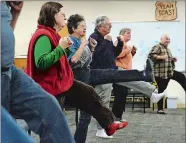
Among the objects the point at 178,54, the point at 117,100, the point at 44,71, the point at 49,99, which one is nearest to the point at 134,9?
A: the point at 178,54

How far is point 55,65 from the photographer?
2283mm

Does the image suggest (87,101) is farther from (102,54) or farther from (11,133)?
(102,54)

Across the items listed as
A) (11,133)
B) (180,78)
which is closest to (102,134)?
(180,78)

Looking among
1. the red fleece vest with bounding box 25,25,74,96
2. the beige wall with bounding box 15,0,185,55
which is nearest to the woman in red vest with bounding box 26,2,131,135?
the red fleece vest with bounding box 25,25,74,96

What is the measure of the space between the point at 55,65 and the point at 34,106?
499 mm

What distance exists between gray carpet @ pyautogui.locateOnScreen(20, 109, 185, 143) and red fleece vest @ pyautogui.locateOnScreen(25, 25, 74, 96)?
96 cm

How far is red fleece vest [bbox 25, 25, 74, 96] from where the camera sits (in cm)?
225

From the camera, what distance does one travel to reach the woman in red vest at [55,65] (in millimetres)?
2197

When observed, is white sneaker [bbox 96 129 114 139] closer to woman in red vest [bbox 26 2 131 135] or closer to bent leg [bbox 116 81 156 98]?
bent leg [bbox 116 81 156 98]

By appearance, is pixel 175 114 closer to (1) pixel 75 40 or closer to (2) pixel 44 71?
(1) pixel 75 40

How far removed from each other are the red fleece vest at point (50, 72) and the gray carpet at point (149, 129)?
0.96 meters

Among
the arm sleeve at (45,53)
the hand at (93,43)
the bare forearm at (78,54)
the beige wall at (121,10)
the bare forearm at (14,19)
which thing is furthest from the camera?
the beige wall at (121,10)

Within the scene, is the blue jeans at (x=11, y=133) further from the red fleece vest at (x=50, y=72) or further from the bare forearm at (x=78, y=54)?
the bare forearm at (x=78, y=54)

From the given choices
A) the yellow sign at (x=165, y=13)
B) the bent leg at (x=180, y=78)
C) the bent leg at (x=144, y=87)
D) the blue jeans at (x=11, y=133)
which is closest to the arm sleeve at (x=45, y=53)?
the blue jeans at (x=11, y=133)
